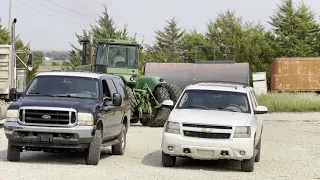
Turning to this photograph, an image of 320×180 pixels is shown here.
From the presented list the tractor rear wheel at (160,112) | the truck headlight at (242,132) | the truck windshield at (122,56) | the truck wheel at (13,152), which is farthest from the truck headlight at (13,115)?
the truck windshield at (122,56)

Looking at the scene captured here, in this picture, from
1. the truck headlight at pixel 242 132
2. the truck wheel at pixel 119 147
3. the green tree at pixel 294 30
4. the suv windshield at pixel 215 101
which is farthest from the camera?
the green tree at pixel 294 30

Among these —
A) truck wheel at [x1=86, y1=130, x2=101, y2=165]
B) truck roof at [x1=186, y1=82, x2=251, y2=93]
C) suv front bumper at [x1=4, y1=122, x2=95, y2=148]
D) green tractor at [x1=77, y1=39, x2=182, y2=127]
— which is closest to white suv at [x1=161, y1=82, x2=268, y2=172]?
truck roof at [x1=186, y1=82, x2=251, y2=93]

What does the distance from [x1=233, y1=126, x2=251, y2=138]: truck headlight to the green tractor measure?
1125 centimetres

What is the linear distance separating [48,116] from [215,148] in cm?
334

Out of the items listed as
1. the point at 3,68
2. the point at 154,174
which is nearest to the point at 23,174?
the point at 154,174

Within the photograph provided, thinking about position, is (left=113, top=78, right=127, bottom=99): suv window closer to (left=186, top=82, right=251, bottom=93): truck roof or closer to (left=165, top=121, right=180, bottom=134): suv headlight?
(left=186, top=82, right=251, bottom=93): truck roof

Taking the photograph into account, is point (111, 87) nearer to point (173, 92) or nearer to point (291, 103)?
point (173, 92)

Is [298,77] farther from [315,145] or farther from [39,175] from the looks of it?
[39,175]

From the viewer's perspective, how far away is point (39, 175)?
1152 centimetres

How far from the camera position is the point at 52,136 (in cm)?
1302

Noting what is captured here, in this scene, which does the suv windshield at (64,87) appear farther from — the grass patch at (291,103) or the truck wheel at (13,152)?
the grass patch at (291,103)

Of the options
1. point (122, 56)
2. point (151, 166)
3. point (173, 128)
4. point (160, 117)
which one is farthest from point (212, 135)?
point (122, 56)

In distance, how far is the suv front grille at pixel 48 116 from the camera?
1304 centimetres

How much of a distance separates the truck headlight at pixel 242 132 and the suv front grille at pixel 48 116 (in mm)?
3169
